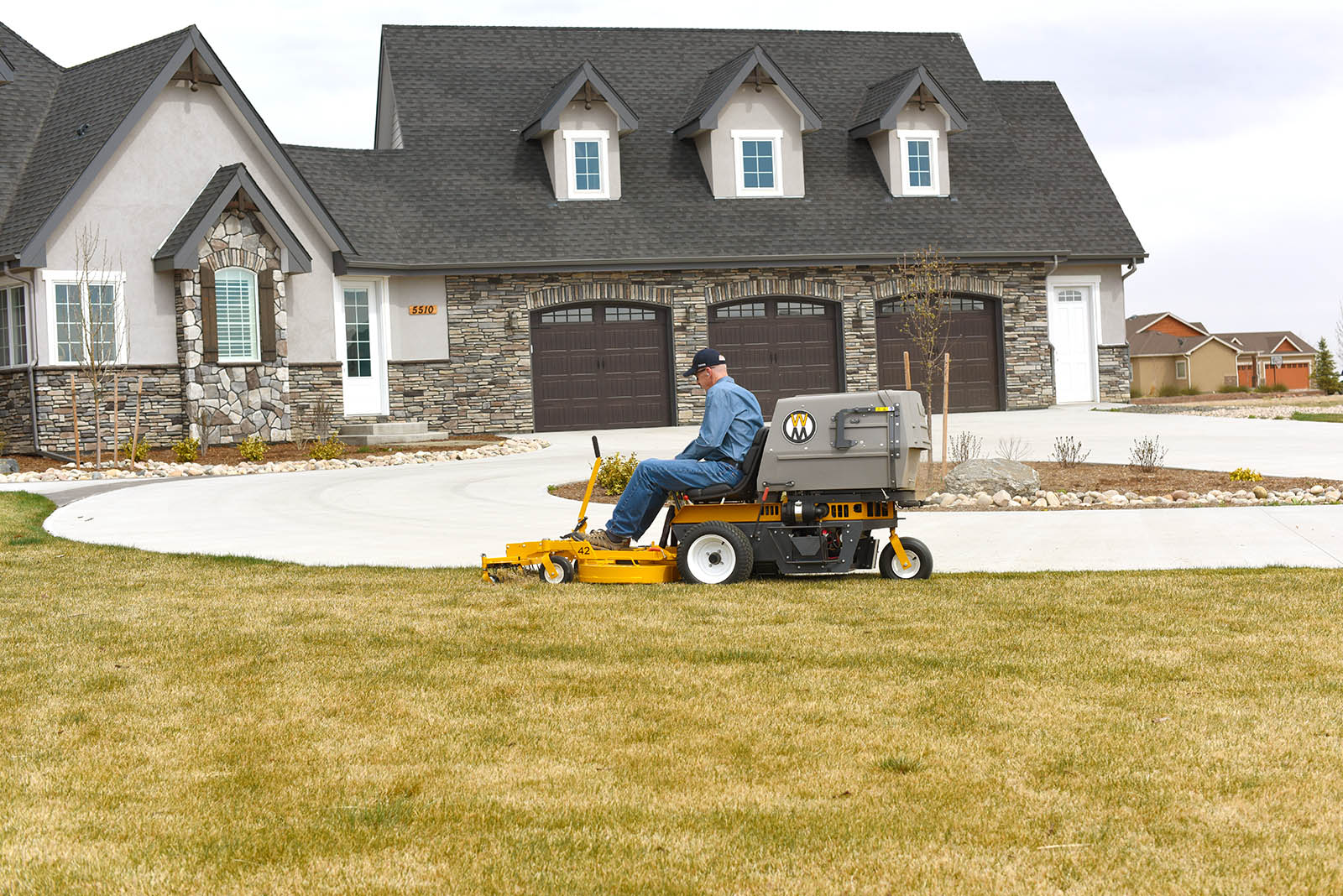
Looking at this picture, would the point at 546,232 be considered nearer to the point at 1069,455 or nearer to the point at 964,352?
the point at 964,352

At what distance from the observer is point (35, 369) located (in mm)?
22125

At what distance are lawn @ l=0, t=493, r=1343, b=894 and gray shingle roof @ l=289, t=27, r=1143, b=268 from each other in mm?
19295

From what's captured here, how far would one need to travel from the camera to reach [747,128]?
28734 millimetres

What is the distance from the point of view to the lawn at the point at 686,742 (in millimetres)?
3945

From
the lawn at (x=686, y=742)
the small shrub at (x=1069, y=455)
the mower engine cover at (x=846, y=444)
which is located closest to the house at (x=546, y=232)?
the small shrub at (x=1069, y=455)

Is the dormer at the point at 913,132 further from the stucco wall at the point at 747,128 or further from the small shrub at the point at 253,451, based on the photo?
the small shrub at the point at 253,451

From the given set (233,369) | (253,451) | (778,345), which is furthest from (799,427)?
(778,345)

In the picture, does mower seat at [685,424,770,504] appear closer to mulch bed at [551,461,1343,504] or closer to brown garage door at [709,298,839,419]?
mulch bed at [551,461,1343,504]

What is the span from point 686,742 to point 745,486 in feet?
13.2

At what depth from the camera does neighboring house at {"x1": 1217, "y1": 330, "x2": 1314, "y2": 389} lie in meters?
82.8

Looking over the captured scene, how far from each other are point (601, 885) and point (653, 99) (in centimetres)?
2765

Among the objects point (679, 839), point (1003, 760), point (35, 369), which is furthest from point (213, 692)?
point (35, 369)

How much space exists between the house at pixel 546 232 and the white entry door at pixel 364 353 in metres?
0.05

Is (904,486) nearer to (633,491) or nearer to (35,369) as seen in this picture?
(633,491)
